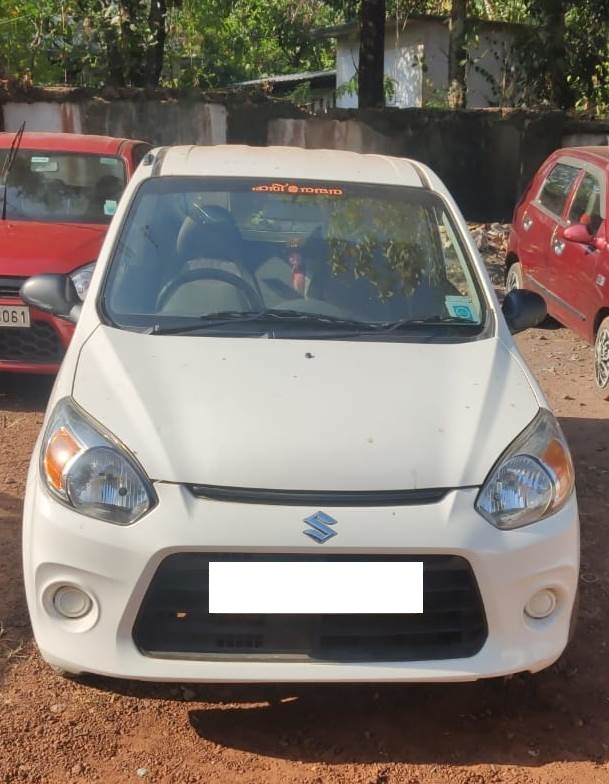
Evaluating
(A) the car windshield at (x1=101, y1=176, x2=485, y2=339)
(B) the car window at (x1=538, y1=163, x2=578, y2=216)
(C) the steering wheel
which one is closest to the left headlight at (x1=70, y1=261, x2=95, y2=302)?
(A) the car windshield at (x1=101, y1=176, x2=485, y2=339)

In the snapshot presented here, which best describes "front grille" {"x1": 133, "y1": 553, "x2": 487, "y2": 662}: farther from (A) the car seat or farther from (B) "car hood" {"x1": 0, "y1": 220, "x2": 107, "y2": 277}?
(B) "car hood" {"x1": 0, "y1": 220, "x2": 107, "y2": 277}

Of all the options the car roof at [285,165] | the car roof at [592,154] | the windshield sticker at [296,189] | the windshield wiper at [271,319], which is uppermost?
the car roof at [285,165]

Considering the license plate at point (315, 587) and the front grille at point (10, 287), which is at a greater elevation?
the license plate at point (315, 587)

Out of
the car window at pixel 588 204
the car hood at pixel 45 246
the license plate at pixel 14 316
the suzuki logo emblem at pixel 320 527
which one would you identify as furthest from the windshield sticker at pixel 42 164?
the suzuki logo emblem at pixel 320 527

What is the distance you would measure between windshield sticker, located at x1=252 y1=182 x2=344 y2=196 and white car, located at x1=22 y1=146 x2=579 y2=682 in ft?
2.94

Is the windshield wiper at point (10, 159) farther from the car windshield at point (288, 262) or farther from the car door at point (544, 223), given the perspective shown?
the car door at point (544, 223)

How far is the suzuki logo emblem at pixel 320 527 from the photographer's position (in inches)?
109

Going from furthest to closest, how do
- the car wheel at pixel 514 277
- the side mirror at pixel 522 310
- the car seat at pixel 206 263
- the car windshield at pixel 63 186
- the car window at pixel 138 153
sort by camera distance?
the car wheel at pixel 514 277, the car window at pixel 138 153, the car windshield at pixel 63 186, the side mirror at pixel 522 310, the car seat at pixel 206 263

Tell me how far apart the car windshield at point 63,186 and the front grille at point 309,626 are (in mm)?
4547

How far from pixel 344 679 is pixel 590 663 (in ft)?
4.20

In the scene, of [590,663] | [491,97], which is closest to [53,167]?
[590,663]

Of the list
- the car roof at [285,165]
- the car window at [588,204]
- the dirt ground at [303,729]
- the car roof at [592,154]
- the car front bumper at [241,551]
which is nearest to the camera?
the car front bumper at [241,551]

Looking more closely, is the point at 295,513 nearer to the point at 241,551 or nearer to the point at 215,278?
the point at 241,551

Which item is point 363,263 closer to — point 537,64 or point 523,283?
point 523,283
